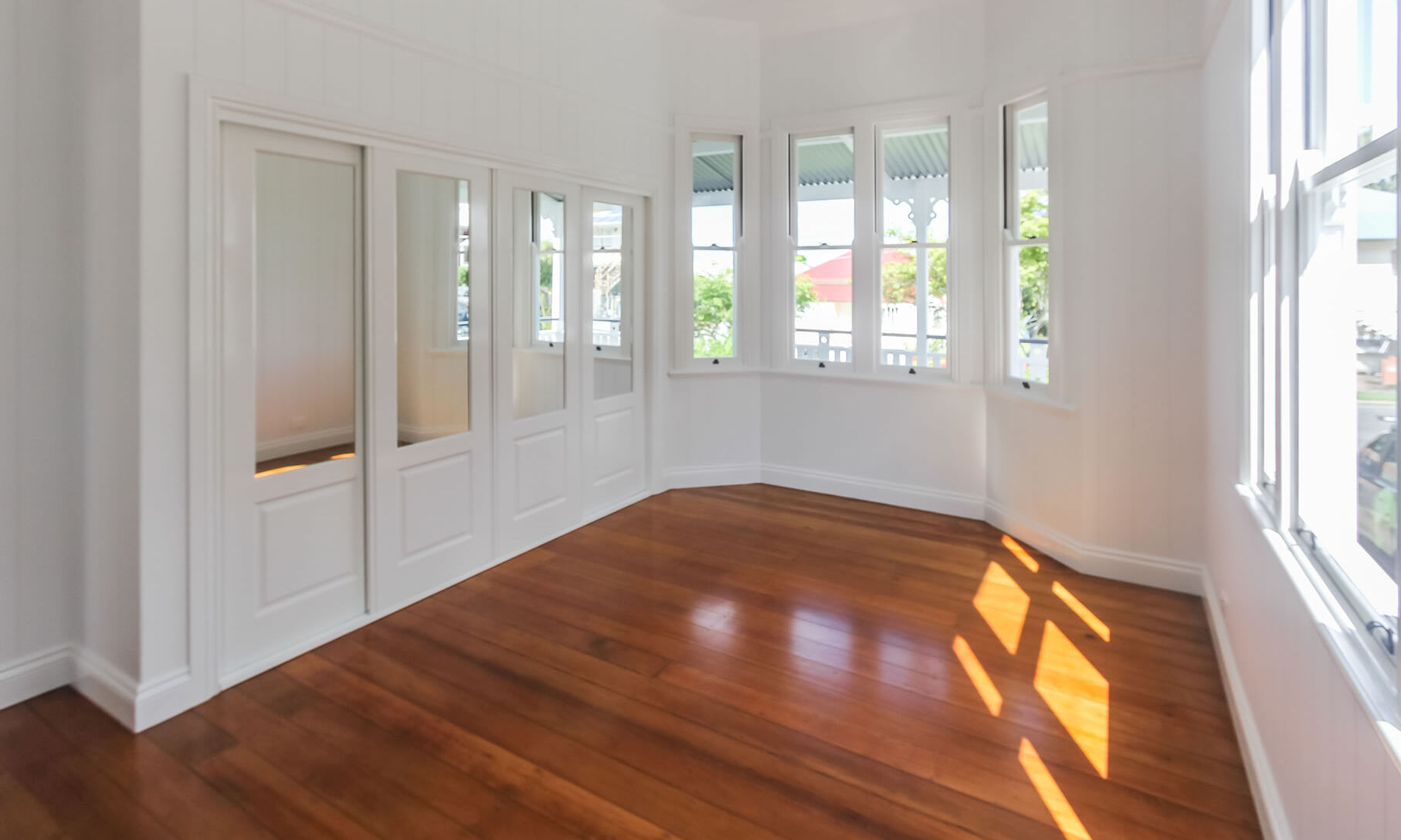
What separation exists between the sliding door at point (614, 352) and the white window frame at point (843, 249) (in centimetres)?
115

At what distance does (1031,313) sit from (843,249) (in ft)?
4.85

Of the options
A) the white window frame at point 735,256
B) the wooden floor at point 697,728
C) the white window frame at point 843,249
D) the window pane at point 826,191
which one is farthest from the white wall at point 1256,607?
the white window frame at point 735,256

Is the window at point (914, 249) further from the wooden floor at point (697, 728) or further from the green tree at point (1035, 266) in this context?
the wooden floor at point (697, 728)

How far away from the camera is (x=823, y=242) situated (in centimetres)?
551

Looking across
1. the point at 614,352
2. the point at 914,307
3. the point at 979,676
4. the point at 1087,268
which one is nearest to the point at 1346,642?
the point at 979,676

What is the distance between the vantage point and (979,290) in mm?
4867

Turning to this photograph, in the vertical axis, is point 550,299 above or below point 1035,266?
below

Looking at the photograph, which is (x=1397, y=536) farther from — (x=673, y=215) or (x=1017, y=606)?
(x=673, y=215)

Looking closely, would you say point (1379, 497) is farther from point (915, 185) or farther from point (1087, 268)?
point (915, 185)

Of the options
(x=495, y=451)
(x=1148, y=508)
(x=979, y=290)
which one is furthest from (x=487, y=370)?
(x=1148, y=508)

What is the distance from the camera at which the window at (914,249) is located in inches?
200

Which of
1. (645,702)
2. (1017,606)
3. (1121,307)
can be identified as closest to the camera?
(645,702)

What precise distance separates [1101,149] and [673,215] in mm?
2839

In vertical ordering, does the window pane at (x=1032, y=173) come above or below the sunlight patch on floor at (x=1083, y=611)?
above
